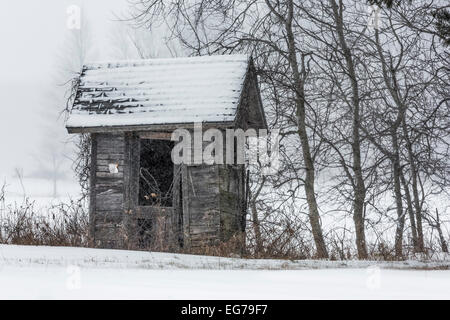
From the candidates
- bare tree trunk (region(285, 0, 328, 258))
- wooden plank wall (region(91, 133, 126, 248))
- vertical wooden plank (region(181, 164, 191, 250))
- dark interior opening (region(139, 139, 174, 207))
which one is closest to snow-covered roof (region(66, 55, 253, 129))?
wooden plank wall (region(91, 133, 126, 248))

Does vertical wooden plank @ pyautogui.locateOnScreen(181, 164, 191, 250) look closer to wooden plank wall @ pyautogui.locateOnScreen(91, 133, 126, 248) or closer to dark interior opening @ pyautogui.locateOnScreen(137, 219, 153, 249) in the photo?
dark interior opening @ pyautogui.locateOnScreen(137, 219, 153, 249)

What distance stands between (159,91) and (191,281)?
26.4 feet

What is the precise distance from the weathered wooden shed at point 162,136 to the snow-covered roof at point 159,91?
0.02 m

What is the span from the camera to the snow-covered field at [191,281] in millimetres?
5137

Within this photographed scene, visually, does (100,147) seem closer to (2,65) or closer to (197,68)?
(197,68)

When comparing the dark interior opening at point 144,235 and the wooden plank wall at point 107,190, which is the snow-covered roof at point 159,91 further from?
the dark interior opening at point 144,235

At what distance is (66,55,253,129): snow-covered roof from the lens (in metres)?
13.0

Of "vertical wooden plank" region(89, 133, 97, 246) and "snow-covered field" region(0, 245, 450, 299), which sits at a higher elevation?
"vertical wooden plank" region(89, 133, 97, 246)

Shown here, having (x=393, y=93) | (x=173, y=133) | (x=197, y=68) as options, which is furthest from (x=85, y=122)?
(x=393, y=93)

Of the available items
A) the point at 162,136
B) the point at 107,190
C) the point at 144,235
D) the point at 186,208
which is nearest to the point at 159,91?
the point at 162,136

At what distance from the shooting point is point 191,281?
6.23 metres

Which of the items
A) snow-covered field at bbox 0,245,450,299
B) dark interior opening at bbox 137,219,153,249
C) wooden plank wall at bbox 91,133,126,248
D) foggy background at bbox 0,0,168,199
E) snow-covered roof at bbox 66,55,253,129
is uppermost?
foggy background at bbox 0,0,168,199

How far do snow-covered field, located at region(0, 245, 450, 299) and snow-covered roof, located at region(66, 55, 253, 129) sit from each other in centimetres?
423
